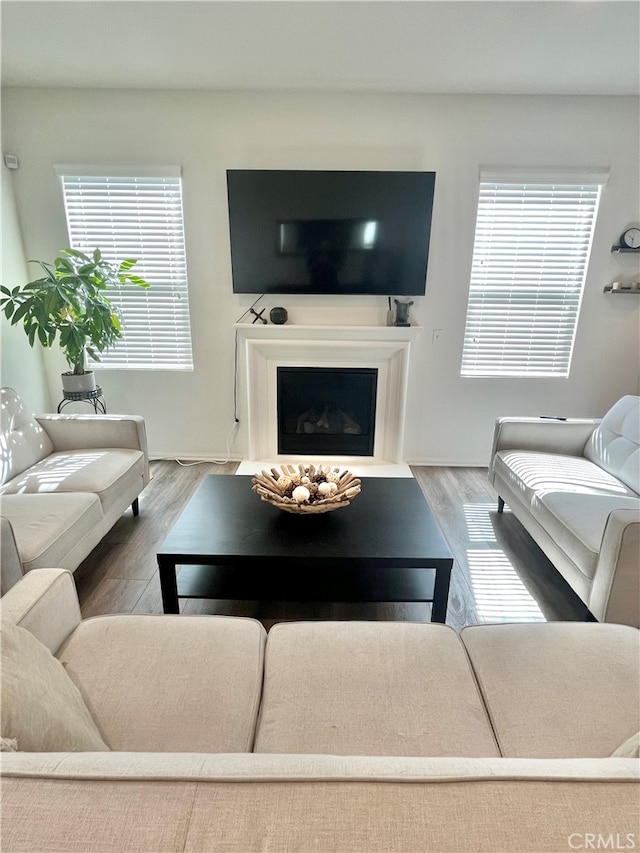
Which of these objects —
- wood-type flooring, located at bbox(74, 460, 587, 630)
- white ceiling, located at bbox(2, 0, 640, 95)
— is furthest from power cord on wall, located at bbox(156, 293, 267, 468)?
white ceiling, located at bbox(2, 0, 640, 95)

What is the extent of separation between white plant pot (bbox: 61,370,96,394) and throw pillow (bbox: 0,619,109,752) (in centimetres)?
253

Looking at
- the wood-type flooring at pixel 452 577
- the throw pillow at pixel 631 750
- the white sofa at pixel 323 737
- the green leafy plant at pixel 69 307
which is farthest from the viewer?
the green leafy plant at pixel 69 307

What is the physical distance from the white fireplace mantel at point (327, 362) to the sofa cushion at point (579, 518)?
1466mm

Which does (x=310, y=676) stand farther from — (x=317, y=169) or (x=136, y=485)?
(x=317, y=169)

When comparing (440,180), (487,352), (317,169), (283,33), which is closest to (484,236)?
(440,180)

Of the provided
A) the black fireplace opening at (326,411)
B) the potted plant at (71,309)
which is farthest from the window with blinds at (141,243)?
the black fireplace opening at (326,411)

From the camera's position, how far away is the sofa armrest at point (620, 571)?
1497 mm

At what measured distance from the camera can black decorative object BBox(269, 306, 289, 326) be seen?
127 inches

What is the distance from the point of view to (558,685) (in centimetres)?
106

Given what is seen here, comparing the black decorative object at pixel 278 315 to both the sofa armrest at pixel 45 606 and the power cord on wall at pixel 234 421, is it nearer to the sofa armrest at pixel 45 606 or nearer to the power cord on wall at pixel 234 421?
the power cord on wall at pixel 234 421

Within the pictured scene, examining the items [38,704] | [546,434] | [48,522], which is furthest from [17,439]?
[546,434]

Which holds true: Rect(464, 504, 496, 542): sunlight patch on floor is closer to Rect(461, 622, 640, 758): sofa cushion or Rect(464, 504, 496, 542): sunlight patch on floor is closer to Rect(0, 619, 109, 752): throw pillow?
Rect(461, 622, 640, 758): sofa cushion

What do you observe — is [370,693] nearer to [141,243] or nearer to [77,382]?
[77,382]

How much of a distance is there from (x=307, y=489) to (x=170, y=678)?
3.07 ft
